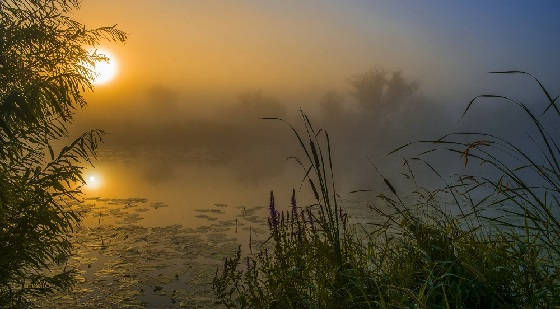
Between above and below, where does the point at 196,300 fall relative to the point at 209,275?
below

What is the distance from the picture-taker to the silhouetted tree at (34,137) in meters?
5.73

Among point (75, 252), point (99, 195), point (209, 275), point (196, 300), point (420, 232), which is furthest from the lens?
point (99, 195)

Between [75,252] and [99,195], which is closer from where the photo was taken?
[75,252]

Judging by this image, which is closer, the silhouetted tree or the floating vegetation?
the silhouetted tree

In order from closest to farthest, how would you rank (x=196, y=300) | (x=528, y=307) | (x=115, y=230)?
(x=528, y=307) → (x=196, y=300) → (x=115, y=230)

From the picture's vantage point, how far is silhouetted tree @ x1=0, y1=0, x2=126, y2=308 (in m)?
5.73

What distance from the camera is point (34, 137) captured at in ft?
21.4

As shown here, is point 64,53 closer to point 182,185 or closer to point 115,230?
point 115,230

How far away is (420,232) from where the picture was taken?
11.6 feet

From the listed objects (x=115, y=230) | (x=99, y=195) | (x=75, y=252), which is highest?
(x=99, y=195)

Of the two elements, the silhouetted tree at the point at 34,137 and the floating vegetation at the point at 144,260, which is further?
the floating vegetation at the point at 144,260

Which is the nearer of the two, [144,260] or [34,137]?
[34,137]

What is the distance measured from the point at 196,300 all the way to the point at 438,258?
6016mm

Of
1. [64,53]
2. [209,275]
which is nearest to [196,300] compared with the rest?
[209,275]
